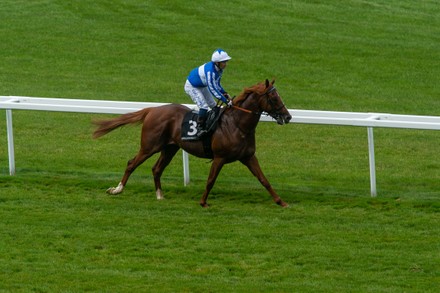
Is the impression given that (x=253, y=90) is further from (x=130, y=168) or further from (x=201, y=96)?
(x=130, y=168)

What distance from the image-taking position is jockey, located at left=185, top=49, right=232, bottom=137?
41.5ft

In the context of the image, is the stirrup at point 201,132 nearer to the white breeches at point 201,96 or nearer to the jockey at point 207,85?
the jockey at point 207,85

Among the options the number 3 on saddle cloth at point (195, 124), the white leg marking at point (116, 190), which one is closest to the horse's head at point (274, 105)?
the number 3 on saddle cloth at point (195, 124)

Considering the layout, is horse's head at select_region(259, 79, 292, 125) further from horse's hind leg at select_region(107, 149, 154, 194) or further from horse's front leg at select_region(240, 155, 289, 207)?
horse's hind leg at select_region(107, 149, 154, 194)

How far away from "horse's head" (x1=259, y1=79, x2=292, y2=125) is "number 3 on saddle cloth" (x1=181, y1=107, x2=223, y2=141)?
0.52m

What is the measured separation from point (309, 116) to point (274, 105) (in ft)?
2.62

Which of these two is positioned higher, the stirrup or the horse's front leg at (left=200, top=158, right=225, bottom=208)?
the stirrup

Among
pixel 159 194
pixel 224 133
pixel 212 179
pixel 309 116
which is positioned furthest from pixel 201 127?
pixel 309 116

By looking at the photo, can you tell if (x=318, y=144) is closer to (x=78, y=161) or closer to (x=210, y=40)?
(x=78, y=161)

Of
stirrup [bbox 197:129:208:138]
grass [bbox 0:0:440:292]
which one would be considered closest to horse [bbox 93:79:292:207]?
stirrup [bbox 197:129:208:138]

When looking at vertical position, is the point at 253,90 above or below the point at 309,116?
above

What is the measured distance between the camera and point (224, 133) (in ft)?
41.9

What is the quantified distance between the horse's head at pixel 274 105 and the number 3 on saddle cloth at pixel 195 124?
52cm

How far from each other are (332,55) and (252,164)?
9.50 meters
